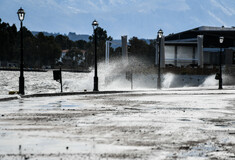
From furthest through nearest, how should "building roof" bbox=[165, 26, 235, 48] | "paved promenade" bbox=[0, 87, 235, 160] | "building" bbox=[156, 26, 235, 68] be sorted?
"building roof" bbox=[165, 26, 235, 48] → "building" bbox=[156, 26, 235, 68] → "paved promenade" bbox=[0, 87, 235, 160]

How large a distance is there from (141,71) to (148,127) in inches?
1719

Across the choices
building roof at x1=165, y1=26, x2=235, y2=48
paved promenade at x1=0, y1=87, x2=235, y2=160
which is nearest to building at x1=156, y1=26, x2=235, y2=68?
building roof at x1=165, y1=26, x2=235, y2=48

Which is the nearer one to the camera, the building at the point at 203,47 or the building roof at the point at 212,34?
the building at the point at 203,47

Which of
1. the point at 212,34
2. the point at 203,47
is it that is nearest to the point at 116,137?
the point at 203,47

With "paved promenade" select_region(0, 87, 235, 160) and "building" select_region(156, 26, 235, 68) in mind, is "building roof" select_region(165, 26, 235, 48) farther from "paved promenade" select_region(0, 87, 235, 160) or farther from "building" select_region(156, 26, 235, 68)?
"paved promenade" select_region(0, 87, 235, 160)

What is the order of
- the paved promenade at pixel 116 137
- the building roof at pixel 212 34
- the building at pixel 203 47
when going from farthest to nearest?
1. the building roof at pixel 212 34
2. the building at pixel 203 47
3. the paved promenade at pixel 116 137

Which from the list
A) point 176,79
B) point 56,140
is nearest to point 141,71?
point 176,79

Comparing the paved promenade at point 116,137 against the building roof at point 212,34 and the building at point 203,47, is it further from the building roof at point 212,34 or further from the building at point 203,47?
the building roof at point 212,34

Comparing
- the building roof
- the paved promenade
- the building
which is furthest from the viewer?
the building roof

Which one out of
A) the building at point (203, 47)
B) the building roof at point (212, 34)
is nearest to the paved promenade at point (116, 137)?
the building at point (203, 47)

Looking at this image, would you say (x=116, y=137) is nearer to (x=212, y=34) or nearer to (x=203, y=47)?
(x=203, y=47)

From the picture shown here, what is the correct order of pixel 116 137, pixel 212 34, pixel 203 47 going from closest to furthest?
pixel 116 137 → pixel 203 47 → pixel 212 34

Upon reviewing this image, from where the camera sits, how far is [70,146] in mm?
8875

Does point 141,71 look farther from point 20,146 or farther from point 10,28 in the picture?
point 10,28
